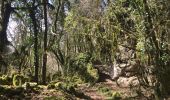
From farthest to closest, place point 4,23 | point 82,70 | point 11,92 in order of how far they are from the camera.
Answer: point 82,70
point 4,23
point 11,92

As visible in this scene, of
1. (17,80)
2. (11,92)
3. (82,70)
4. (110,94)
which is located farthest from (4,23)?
(82,70)

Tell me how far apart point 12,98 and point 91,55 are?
16.1 metres

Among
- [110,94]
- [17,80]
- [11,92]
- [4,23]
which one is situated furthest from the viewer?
[110,94]

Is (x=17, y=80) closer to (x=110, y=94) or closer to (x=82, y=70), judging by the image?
(x=110, y=94)

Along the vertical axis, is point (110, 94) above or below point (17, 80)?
below

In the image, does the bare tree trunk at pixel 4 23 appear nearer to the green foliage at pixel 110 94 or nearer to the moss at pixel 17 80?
the moss at pixel 17 80

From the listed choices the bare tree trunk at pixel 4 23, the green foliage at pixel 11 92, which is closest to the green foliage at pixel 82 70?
the bare tree trunk at pixel 4 23

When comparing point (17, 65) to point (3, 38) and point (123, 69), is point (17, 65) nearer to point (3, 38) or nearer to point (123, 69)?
point (123, 69)

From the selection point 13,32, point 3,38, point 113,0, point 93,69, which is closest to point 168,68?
point 113,0

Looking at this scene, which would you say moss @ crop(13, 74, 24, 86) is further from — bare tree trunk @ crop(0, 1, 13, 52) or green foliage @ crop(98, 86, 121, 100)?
green foliage @ crop(98, 86, 121, 100)

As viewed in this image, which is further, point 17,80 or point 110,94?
point 110,94

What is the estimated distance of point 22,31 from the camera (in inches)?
1527

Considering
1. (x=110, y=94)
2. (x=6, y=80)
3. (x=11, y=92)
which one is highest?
(x=6, y=80)

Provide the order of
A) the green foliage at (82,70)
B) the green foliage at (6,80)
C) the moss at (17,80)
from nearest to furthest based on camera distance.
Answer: the moss at (17,80) → the green foliage at (6,80) → the green foliage at (82,70)
